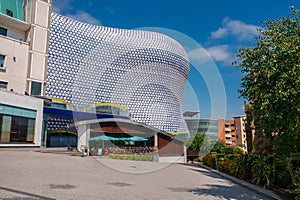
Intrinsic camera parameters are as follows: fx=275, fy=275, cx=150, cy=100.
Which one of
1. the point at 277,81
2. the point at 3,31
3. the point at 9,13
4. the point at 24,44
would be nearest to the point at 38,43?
the point at 24,44

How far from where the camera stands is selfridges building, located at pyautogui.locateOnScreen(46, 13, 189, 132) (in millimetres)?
59406

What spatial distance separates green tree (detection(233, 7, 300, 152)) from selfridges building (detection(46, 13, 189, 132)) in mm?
52306

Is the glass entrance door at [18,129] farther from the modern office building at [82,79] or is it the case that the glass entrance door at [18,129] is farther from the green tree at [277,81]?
the green tree at [277,81]

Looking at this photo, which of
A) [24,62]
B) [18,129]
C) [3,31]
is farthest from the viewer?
[24,62]

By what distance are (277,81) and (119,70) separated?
63.4 metres

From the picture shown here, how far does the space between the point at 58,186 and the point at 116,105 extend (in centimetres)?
5828

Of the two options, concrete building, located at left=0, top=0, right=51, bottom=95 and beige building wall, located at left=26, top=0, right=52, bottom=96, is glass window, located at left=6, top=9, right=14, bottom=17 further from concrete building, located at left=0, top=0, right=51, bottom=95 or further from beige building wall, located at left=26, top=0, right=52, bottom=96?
beige building wall, located at left=26, top=0, right=52, bottom=96

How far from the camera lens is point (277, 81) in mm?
6754

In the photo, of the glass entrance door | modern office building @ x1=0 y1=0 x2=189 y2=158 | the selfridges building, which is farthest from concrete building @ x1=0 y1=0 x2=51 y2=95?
the selfridges building

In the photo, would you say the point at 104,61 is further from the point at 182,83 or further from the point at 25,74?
the point at 25,74

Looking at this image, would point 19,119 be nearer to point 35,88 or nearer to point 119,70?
point 35,88

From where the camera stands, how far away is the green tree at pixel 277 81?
6.43 m

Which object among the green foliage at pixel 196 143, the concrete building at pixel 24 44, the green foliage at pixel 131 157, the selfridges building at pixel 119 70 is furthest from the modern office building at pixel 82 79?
the green foliage at pixel 131 157

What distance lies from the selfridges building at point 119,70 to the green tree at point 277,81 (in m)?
52.3
